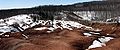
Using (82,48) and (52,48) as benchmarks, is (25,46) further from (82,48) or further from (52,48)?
(82,48)

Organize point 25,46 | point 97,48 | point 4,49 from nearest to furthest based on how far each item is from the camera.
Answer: point 97,48 < point 25,46 < point 4,49

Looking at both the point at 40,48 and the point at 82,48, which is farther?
the point at 82,48

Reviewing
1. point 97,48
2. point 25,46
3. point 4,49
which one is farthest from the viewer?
point 4,49

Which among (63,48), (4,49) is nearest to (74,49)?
(63,48)

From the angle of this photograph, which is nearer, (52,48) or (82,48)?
(52,48)

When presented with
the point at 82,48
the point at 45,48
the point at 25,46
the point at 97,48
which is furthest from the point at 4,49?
the point at 97,48

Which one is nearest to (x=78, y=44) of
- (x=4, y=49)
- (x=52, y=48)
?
(x=52, y=48)

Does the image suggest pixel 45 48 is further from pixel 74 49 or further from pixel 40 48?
pixel 74 49
